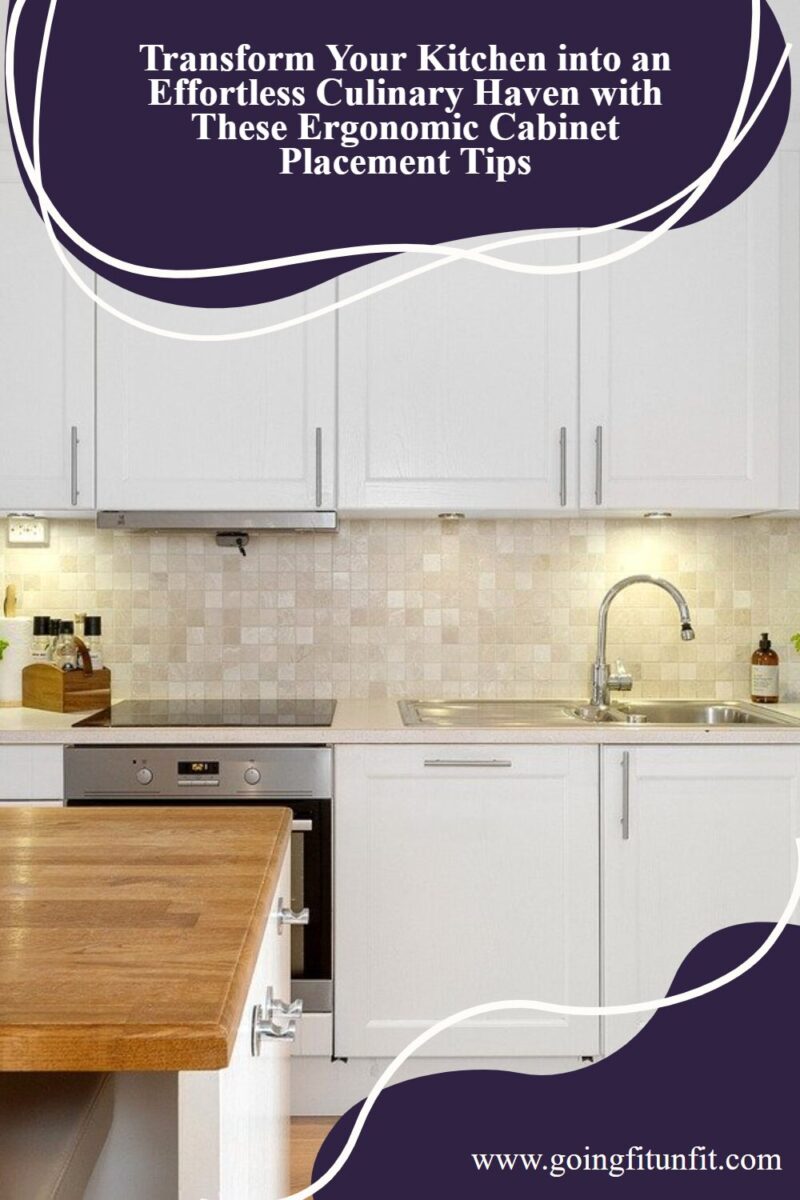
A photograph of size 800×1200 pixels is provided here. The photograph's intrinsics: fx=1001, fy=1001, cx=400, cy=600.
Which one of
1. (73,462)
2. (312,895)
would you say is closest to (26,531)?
(73,462)

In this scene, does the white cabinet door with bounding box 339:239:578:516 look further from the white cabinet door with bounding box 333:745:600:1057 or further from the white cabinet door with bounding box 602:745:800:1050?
the white cabinet door with bounding box 602:745:800:1050

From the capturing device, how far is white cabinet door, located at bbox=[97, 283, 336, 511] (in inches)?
102

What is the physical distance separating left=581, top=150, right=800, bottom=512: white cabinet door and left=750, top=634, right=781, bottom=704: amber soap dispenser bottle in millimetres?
476

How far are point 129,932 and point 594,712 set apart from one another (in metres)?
1.94

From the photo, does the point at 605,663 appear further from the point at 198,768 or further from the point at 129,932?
the point at 129,932

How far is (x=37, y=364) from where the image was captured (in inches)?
102

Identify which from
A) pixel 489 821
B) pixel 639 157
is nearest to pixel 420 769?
pixel 489 821

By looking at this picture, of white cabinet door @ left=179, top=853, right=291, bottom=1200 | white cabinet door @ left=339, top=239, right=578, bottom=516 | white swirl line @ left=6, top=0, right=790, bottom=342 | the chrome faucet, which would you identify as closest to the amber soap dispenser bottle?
the chrome faucet

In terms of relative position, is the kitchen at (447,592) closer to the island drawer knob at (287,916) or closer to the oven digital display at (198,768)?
the oven digital display at (198,768)

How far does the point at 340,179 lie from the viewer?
251 centimetres

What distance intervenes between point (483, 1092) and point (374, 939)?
0.45 metres

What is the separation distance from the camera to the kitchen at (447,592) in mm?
2383

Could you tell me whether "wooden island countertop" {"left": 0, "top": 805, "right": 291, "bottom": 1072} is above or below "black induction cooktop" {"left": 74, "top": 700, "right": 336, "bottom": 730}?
below

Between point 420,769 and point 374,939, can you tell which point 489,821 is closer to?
point 420,769
